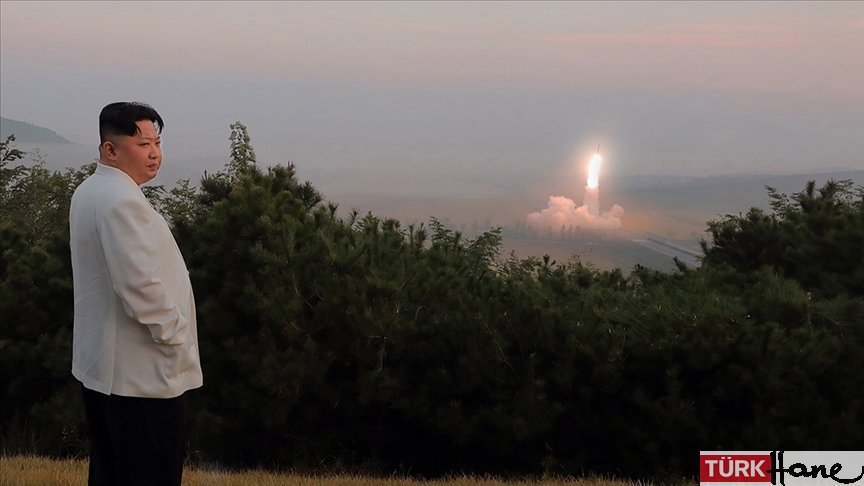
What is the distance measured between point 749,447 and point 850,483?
761 mm

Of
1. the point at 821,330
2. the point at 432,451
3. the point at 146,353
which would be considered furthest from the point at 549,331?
the point at 146,353

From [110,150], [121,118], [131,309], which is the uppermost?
[121,118]

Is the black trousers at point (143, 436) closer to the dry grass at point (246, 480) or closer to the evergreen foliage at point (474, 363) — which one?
the dry grass at point (246, 480)

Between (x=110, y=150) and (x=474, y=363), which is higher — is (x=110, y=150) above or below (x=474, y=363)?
above

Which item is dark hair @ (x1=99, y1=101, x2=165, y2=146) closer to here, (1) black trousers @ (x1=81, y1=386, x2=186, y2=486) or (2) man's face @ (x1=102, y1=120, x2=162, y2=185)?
(2) man's face @ (x1=102, y1=120, x2=162, y2=185)

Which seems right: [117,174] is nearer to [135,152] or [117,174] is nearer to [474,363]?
[135,152]

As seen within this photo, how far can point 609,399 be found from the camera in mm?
7172

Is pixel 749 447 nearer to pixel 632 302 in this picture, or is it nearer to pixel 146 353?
pixel 632 302

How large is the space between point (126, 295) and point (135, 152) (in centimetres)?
64

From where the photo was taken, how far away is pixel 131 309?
3.42 meters

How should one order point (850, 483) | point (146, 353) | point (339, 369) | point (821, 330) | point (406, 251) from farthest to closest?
point (406, 251) < point (339, 369) < point (821, 330) < point (850, 483) < point (146, 353)

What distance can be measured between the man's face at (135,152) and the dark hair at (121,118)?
0.02 metres

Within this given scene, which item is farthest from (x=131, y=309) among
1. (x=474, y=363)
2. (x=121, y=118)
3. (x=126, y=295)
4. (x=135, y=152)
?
(x=474, y=363)

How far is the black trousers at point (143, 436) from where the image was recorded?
3604mm
